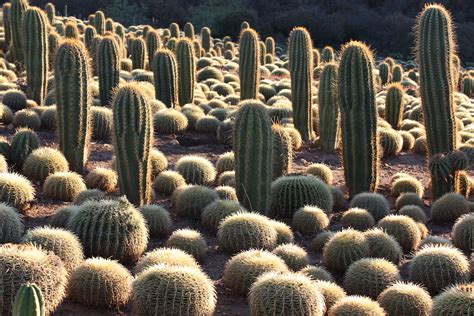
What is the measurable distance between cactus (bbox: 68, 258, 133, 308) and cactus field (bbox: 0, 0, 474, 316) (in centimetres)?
1

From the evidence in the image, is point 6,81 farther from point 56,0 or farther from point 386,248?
point 56,0

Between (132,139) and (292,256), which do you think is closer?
(292,256)

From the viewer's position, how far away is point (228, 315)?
669 centimetres

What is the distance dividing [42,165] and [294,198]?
356cm

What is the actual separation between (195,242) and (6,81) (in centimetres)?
996

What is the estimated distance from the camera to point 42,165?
9766mm

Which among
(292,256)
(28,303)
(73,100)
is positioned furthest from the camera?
(73,100)

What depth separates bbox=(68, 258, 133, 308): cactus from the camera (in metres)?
6.39

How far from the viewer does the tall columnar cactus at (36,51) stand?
14.1 meters

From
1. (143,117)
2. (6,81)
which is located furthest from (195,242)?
(6,81)

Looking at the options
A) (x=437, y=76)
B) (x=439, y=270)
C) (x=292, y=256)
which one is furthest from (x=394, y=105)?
(x=292, y=256)

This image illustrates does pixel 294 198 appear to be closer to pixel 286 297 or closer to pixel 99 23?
pixel 286 297

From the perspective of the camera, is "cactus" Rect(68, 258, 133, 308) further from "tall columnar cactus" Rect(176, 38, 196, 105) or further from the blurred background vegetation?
the blurred background vegetation

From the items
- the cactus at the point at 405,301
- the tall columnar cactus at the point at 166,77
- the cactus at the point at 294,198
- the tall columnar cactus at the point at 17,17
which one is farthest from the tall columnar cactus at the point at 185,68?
the cactus at the point at 405,301
